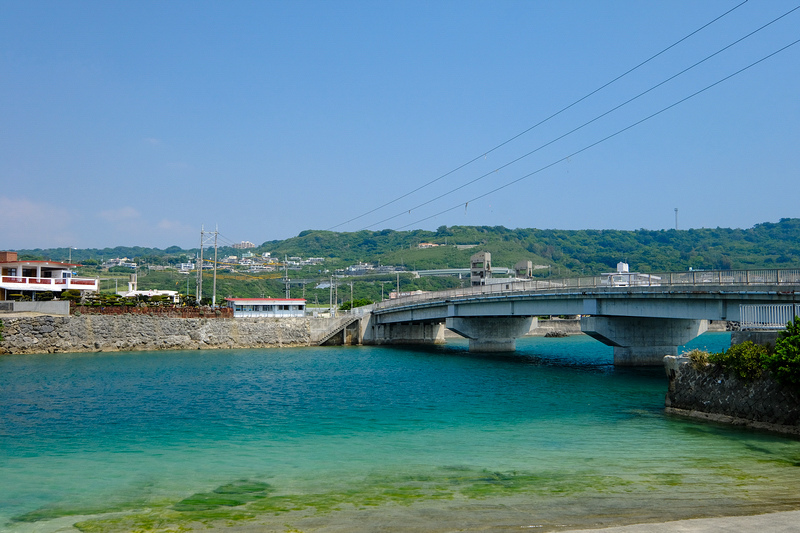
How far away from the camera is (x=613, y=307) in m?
52.1

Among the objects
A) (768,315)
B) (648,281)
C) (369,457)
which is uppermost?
(648,281)

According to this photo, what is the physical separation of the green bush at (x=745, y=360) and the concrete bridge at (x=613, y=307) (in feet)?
20.7

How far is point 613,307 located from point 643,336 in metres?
7.69

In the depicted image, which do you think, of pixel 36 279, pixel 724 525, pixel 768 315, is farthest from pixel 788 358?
pixel 36 279

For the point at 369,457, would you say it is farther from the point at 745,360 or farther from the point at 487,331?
the point at 487,331

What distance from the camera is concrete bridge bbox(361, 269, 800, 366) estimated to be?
128 ft

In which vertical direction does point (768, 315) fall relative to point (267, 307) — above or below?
above

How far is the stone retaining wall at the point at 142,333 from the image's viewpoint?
72188 millimetres

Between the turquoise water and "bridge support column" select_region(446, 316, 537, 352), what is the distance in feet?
100

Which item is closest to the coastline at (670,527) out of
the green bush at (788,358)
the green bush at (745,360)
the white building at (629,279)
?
the green bush at (788,358)

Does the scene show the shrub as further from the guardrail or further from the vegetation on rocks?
the guardrail

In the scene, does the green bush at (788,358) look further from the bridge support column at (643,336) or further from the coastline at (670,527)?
the bridge support column at (643,336)

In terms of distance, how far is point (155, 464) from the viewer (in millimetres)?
24141

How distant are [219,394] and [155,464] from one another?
798 inches
